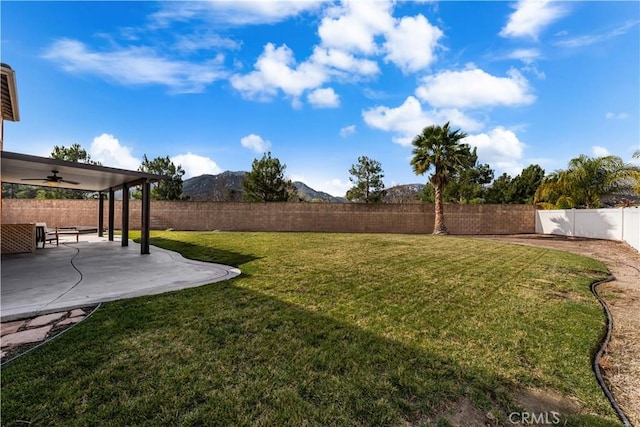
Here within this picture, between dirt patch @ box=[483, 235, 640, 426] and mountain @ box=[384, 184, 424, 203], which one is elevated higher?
mountain @ box=[384, 184, 424, 203]

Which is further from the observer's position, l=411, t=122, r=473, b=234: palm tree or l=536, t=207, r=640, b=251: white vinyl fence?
l=411, t=122, r=473, b=234: palm tree

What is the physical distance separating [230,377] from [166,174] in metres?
31.3

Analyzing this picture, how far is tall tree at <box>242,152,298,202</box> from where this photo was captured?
83.4 feet

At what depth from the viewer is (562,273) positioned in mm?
6969

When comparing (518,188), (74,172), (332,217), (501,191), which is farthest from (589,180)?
(74,172)

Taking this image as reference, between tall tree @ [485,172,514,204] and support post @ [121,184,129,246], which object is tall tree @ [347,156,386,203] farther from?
support post @ [121,184,129,246]

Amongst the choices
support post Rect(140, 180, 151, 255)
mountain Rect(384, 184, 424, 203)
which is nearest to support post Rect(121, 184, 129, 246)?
support post Rect(140, 180, 151, 255)

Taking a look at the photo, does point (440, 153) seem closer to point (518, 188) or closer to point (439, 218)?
point (439, 218)

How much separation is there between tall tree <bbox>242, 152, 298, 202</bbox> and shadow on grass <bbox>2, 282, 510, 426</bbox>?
22.4 m

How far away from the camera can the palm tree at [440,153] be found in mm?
17812

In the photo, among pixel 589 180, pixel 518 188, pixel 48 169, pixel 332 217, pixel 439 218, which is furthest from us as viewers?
pixel 518 188

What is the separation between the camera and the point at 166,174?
1150 inches

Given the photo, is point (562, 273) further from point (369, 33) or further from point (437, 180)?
point (437, 180)

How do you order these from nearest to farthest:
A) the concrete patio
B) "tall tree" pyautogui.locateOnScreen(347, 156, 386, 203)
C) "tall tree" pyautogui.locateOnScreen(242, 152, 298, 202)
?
1. the concrete patio
2. "tall tree" pyautogui.locateOnScreen(242, 152, 298, 202)
3. "tall tree" pyautogui.locateOnScreen(347, 156, 386, 203)
